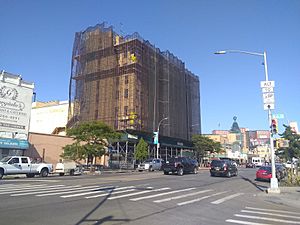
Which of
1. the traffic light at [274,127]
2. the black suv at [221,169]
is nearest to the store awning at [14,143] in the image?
the black suv at [221,169]

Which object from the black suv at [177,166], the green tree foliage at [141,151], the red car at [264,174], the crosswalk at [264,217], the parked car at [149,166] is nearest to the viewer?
the crosswalk at [264,217]

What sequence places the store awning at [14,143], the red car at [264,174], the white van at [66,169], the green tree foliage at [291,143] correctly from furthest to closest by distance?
the green tree foliage at [291,143]
the store awning at [14,143]
the white van at [66,169]
the red car at [264,174]

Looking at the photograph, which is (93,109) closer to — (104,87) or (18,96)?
(104,87)

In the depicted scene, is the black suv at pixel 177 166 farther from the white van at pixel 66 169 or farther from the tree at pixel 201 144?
the tree at pixel 201 144

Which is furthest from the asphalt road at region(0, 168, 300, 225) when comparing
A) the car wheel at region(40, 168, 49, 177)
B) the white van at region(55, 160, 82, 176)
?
the white van at region(55, 160, 82, 176)

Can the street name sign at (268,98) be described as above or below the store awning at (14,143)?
above

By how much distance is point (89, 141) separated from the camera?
41.6 meters

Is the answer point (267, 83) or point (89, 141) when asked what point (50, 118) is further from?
point (267, 83)

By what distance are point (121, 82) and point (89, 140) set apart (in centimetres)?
1777

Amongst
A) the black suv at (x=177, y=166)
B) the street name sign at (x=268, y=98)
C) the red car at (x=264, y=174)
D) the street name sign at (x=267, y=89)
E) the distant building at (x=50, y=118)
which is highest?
the distant building at (x=50, y=118)

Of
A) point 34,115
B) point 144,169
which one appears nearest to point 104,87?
point 144,169

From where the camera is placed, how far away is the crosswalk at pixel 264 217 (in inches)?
361

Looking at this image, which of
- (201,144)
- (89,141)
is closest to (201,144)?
(201,144)

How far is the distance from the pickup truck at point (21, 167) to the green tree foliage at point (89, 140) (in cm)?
941
